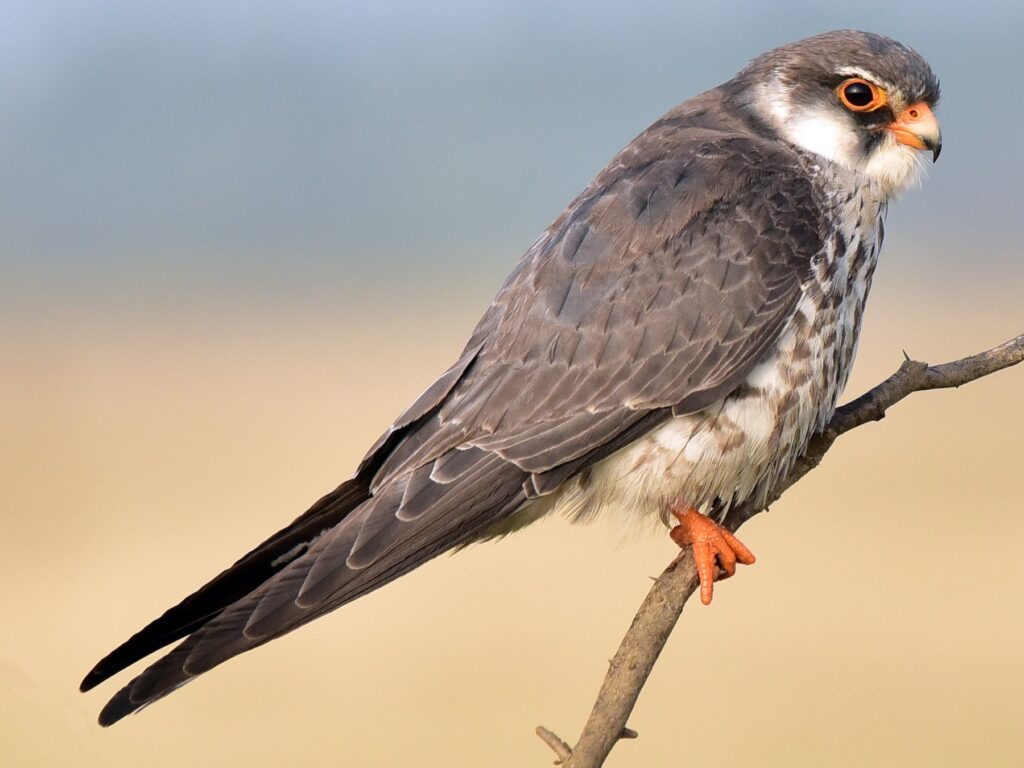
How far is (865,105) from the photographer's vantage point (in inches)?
191

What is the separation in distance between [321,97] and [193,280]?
162 feet

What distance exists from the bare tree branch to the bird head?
2.80 ft

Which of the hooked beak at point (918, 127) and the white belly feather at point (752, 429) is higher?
the hooked beak at point (918, 127)

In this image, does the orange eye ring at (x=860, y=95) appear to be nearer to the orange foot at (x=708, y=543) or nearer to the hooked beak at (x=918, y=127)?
the hooked beak at (x=918, y=127)

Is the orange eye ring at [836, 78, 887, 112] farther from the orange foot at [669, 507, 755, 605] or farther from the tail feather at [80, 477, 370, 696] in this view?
the tail feather at [80, 477, 370, 696]

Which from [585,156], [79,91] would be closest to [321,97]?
[79,91]

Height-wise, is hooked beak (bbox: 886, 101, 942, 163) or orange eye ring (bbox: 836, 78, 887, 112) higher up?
orange eye ring (bbox: 836, 78, 887, 112)

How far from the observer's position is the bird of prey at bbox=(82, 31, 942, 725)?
14.6 ft

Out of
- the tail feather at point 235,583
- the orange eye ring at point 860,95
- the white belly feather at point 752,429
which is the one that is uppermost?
the orange eye ring at point 860,95

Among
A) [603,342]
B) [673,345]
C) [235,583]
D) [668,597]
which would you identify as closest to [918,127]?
[673,345]

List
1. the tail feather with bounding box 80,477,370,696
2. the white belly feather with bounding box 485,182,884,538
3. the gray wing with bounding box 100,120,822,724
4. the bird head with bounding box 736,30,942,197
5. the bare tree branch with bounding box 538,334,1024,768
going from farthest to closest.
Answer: the bird head with bounding box 736,30,942,197
the white belly feather with bounding box 485,182,884,538
the gray wing with bounding box 100,120,822,724
the tail feather with bounding box 80,477,370,696
the bare tree branch with bounding box 538,334,1024,768

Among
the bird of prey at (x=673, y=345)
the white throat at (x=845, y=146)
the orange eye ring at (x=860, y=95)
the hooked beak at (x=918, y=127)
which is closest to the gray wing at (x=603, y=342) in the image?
the bird of prey at (x=673, y=345)

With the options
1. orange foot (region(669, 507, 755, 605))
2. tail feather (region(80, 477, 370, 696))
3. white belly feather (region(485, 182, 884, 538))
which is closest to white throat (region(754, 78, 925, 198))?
white belly feather (region(485, 182, 884, 538))

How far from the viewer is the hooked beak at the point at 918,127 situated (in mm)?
4828
